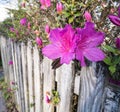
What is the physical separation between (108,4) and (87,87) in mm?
572

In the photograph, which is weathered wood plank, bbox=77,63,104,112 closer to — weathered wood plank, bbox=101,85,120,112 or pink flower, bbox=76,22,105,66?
weathered wood plank, bbox=101,85,120,112

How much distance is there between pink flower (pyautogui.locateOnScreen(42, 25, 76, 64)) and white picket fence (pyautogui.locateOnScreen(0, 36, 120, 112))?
1.12ft

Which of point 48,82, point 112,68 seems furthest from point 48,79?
point 112,68

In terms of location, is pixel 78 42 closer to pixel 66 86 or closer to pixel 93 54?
pixel 93 54

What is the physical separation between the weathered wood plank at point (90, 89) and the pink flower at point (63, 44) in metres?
0.34

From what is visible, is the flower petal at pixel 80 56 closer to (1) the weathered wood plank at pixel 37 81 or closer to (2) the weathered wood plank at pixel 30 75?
(1) the weathered wood plank at pixel 37 81

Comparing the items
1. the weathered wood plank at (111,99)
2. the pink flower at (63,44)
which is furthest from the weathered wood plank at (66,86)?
the pink flower at (63,44)

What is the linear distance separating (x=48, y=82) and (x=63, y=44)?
1.09 metres

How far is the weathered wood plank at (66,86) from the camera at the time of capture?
1.62 meters

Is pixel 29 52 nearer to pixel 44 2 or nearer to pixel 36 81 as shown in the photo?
pixel 36 81

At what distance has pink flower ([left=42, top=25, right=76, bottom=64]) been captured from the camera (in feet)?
3.06

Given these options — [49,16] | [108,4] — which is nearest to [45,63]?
[49,16]

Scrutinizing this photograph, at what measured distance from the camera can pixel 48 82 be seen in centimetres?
201

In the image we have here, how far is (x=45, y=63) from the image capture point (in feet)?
6.39
